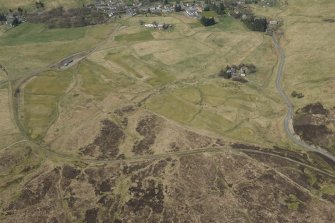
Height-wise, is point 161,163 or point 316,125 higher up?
point 161,163

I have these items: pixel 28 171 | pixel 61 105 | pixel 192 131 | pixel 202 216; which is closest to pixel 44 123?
pixel 61 105

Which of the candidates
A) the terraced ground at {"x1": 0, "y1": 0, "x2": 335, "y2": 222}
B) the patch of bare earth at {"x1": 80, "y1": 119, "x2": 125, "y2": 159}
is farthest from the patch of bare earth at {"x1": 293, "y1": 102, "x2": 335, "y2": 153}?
the patch of bare earth at {"x1": 80, "y1": 119, "x2": 125, "y2": 159}

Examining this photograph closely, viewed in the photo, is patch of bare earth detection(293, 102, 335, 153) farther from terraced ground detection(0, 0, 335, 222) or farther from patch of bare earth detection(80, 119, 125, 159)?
patch of bare earth detection(80, 119, 125, 159)

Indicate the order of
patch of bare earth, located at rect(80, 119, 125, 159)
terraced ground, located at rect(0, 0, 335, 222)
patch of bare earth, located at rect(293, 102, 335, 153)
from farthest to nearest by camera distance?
patch of bare earth, located at rect(293, 102, 335, 153)
patch of bare earth, located at rect(80, 119, 125, 159)
terraced ground, located at rect(0, 0, 335, 222)

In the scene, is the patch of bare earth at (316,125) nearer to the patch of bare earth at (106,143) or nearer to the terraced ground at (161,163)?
the terraced ground at (161,163)

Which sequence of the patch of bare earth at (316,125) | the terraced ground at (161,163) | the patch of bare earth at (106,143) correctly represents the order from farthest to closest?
the patch of bare earth at (316,125) → the patch of bare earth at (106,143) → the terraced ground at (161,163)

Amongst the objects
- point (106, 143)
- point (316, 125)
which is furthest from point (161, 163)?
point (316, 125)

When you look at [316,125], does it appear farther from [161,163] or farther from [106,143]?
[106,143]

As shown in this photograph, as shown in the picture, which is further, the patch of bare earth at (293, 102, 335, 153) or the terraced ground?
the patch of bare earth at (293, 102, 335, 153)

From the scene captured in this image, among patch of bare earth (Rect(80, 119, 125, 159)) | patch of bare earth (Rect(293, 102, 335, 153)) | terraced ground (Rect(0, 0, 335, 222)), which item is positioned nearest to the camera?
terraced ground (Rect(0, 0, 335, 222))

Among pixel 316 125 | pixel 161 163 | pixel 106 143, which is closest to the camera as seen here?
pixel 161 163

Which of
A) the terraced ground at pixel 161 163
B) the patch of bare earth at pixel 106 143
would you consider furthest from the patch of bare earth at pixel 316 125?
the patch of bare earth at pixel 106 143
